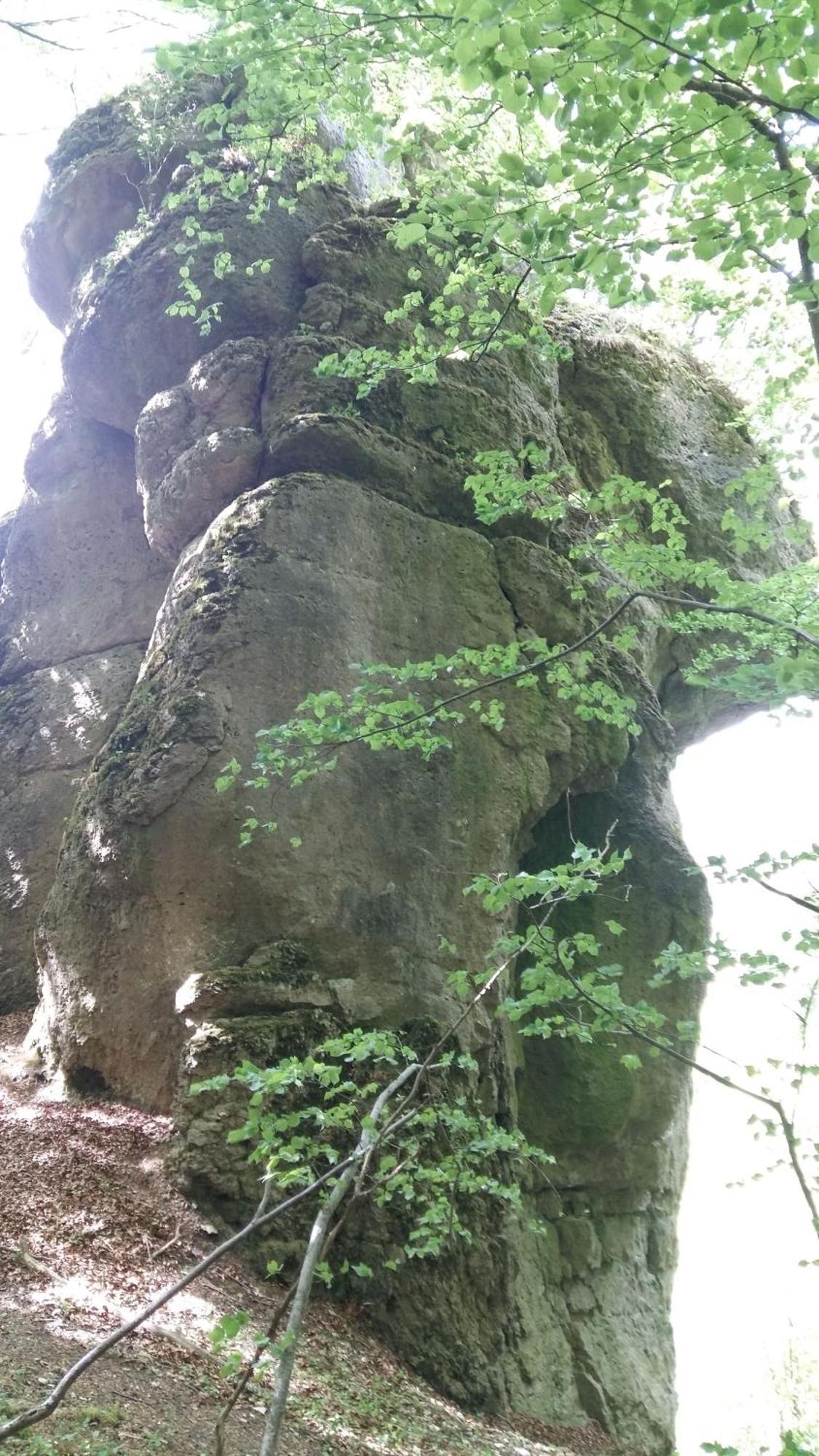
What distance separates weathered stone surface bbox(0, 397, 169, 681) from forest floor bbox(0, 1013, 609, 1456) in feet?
21.3

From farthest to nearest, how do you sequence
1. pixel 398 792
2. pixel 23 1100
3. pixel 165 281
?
pixel 165 281 → pixel 398 792 → pixel 23 1100

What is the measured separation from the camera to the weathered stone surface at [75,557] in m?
12.3

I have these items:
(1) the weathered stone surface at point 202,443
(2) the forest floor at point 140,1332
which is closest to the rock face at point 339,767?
(1) the weathered stone surface at point 202,443

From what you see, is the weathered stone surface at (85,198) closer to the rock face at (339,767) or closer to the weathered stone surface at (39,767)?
the rock face at (339,767)

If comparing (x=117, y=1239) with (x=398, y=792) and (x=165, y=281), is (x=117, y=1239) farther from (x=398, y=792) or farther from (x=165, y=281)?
(x=165, y=281)

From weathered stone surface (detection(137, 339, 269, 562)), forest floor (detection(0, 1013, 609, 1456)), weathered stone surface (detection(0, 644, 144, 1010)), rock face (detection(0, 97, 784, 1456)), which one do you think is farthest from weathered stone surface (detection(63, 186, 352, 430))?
forest floor (detection(0, 1013, 609, 1456))

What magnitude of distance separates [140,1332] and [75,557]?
10079 mm

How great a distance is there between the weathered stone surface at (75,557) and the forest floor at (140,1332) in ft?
21.3

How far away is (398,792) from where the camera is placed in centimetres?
812

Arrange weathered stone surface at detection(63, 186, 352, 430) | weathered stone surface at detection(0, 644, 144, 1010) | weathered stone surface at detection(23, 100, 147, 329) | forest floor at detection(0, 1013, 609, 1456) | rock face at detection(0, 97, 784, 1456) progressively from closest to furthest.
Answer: forest floor at detection(0, 1013, 609, 1456), rock face at detection(0, 97, 784, 1456), weathered stone surface at detection(0, 644, 144, 1010), weathered stone surface at detection(63, 186, 352, 430), weathered stone surface at detection(23, 100, 147, 329)

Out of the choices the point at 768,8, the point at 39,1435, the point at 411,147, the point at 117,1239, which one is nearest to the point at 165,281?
the point at 411,147

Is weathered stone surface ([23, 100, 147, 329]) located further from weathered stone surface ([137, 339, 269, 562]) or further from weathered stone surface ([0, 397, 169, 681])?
weathered stone surface ([137, 339, 269, 562])

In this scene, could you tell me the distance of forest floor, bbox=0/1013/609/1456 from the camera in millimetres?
4086

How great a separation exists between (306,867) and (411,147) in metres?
5.00
